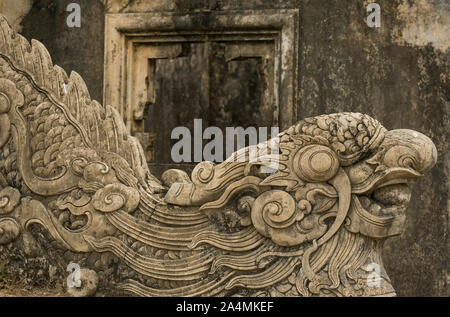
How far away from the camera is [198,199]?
4023 millimetres

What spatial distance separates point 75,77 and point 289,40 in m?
3.31

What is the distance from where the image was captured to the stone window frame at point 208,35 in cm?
727

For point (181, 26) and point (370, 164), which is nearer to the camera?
point (370, 164)

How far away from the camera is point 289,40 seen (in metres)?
7.27

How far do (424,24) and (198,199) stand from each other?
3.90 m

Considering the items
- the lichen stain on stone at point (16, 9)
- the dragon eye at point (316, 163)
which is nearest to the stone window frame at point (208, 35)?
the lichen stain on stone at point (16, 9)

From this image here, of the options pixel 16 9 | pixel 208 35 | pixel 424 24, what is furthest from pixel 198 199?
pixel 16 9

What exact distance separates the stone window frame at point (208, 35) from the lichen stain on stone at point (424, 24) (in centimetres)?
95

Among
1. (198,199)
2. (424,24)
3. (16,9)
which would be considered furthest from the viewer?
(16,9)

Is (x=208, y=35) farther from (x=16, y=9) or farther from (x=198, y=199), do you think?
(x=198, y=199)

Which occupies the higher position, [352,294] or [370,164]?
[370,164]
